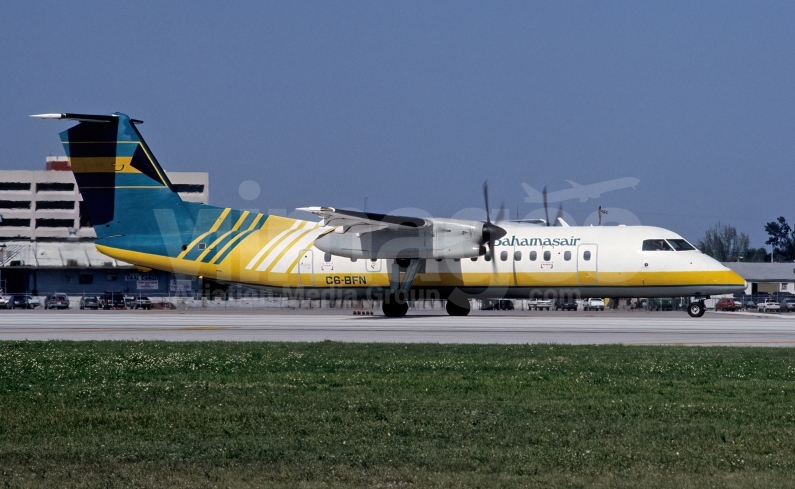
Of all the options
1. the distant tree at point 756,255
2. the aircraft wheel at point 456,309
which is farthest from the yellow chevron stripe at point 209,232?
the distant tree at point 756,255

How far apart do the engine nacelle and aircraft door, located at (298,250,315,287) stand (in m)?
1.27

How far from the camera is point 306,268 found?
3419 centimetres

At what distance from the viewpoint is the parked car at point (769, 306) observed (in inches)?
2330

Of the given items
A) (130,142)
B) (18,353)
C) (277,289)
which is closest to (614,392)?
(18,353)

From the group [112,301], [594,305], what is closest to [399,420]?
[112,301]

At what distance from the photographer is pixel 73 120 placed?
3253cm

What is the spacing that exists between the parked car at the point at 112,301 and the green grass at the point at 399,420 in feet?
140

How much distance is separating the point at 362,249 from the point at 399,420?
2216cm

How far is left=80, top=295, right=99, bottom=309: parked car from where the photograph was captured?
60062 mm

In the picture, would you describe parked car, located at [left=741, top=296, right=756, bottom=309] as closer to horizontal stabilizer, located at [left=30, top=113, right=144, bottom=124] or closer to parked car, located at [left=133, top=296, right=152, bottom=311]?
parked car, located at [left=133, top=296, right=152, bottom=311]

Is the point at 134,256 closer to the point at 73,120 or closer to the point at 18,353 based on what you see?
the point at 73,120

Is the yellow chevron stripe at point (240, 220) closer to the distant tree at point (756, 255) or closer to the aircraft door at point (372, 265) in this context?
the aircraft door at point (372, 265)

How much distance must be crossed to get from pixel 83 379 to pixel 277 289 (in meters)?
19.8

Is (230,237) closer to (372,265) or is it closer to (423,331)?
(372,265)
